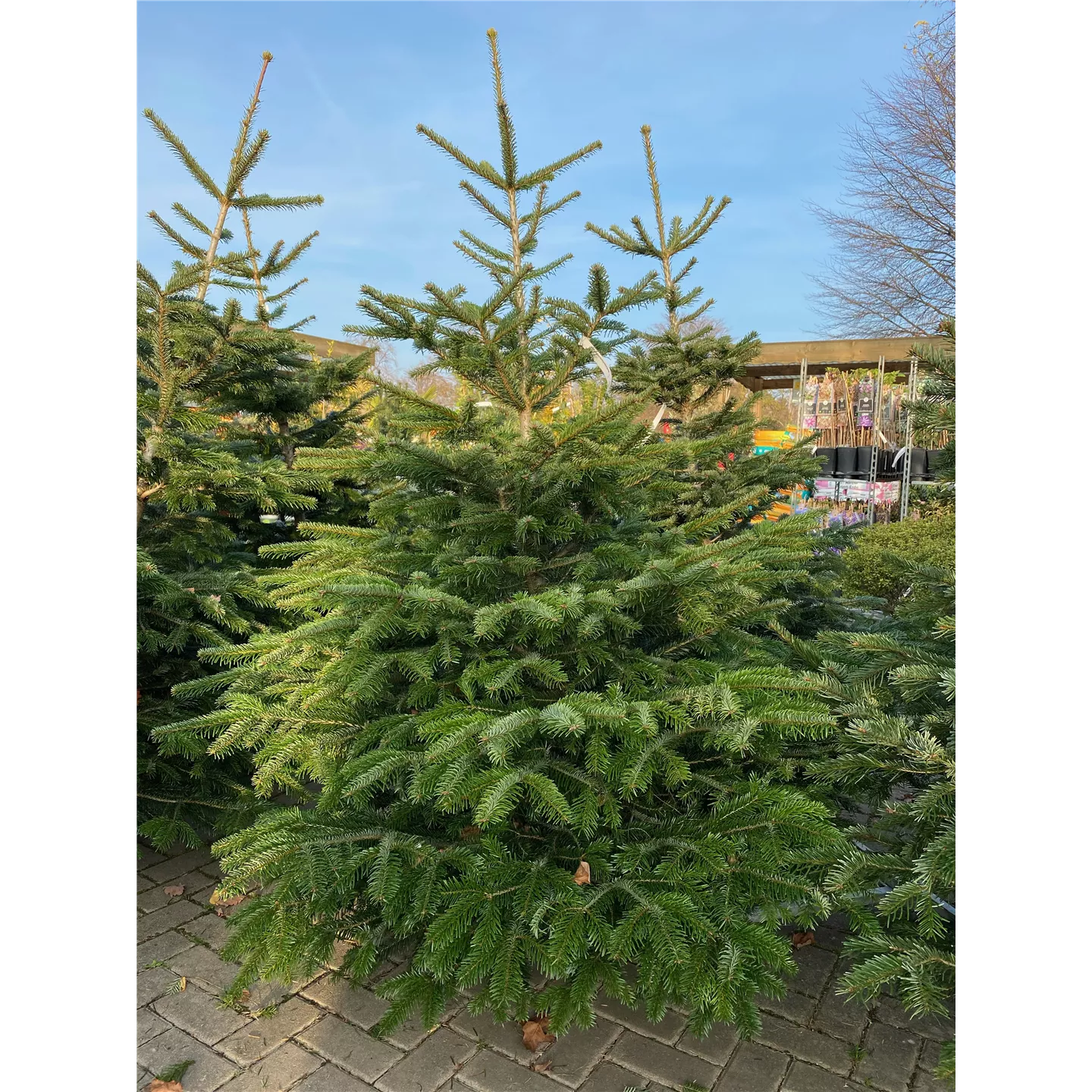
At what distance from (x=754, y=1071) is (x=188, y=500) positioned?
2915 millimetres

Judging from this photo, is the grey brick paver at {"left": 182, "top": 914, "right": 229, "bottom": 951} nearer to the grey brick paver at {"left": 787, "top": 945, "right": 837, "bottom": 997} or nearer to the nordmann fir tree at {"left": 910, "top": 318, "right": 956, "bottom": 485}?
the grey brick paver at {"left": 787, "top": 945, "right": 837, "bottom": 997}

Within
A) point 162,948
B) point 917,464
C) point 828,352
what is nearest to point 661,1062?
point 162,948

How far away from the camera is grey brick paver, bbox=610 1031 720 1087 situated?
6.65 ft

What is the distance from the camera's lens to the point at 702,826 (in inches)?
77.6

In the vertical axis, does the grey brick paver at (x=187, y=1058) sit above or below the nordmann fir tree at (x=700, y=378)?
below

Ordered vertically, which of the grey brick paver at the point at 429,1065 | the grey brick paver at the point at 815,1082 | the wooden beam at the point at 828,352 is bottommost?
the grey brick paver at the point at 429,1065

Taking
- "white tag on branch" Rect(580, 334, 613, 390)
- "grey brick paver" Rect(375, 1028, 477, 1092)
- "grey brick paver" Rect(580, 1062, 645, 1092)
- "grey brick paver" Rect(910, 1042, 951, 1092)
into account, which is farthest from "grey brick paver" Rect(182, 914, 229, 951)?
"white tag on branch" Rect(580, 334, 613, 390)

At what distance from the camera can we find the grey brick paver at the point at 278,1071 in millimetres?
2002

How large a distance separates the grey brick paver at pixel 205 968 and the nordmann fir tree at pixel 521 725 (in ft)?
2.32

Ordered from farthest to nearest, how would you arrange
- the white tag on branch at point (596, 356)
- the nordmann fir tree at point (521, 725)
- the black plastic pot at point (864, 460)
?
1. the black plastic pot at point (864, 460)
2. the white tag on branch at point (596, 356)
3. the nordmann fir tree at point (521, 725)

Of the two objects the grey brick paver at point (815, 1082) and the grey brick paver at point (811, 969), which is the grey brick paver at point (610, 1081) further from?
the grey brick paver at point (811, 969)

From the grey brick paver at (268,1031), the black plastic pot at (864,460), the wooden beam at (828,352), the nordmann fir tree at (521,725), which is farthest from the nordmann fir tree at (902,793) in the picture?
the wooden beam at (828,352)
